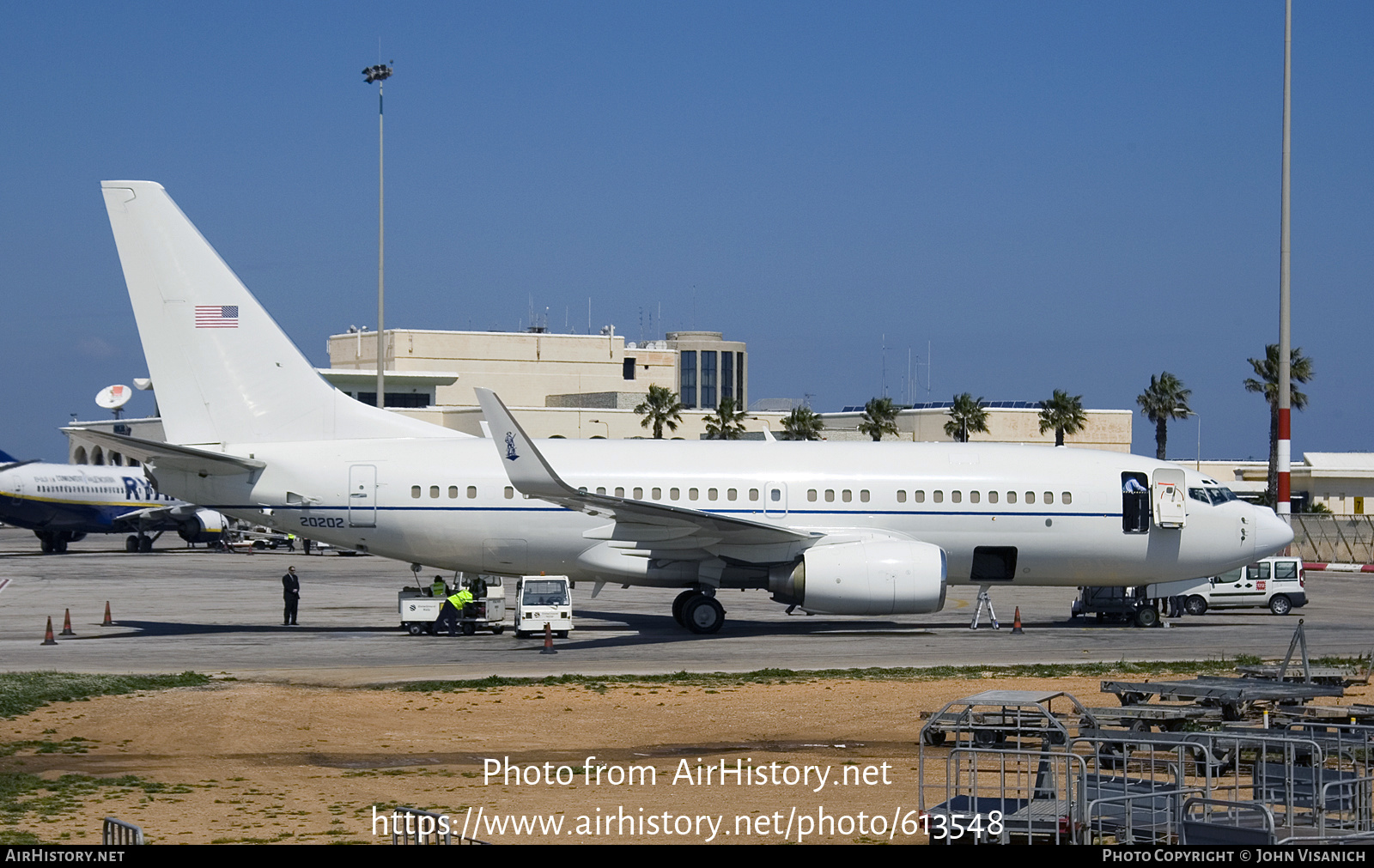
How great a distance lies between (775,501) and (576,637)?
5245mm

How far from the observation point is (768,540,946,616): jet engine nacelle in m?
29.0

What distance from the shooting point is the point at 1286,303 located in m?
34.3

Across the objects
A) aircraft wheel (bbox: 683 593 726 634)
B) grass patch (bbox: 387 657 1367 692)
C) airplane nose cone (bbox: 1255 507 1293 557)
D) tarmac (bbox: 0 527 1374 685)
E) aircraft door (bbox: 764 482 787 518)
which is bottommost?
tarmac (bbox: 0 527 1374 685)

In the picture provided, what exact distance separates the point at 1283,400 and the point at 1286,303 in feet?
7.70

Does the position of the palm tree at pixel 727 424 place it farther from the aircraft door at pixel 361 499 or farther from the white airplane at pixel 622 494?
the aircraft door at pixel 361 499

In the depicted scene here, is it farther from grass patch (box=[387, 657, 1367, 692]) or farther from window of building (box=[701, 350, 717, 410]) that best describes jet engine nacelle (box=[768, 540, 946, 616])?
window of building (box=[701, 350, 717, 410])

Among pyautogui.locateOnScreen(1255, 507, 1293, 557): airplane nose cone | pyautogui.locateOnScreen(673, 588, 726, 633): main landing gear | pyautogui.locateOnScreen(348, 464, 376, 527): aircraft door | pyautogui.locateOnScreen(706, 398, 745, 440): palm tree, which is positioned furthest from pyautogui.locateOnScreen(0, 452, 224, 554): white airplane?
pyautogui.locateOnScreen(1255, 507, 1293, 557): airplane nose cone

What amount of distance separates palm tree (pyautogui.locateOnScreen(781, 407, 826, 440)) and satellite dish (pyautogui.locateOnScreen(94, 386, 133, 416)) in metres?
47.9

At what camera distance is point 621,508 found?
1111 inches

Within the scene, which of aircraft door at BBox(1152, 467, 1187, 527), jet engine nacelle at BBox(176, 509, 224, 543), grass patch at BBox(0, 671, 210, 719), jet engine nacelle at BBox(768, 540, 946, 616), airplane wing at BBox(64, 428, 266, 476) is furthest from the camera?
jet engine nacelle at BBox(176, 509, 224, 543)

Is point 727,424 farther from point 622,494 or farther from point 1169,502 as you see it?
point 622,494

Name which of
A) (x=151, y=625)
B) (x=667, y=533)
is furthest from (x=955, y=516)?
(x=151, y=625)

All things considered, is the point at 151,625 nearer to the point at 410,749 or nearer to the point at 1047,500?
the point at 410,749

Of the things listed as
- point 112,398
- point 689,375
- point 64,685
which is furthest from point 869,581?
point 689,375
